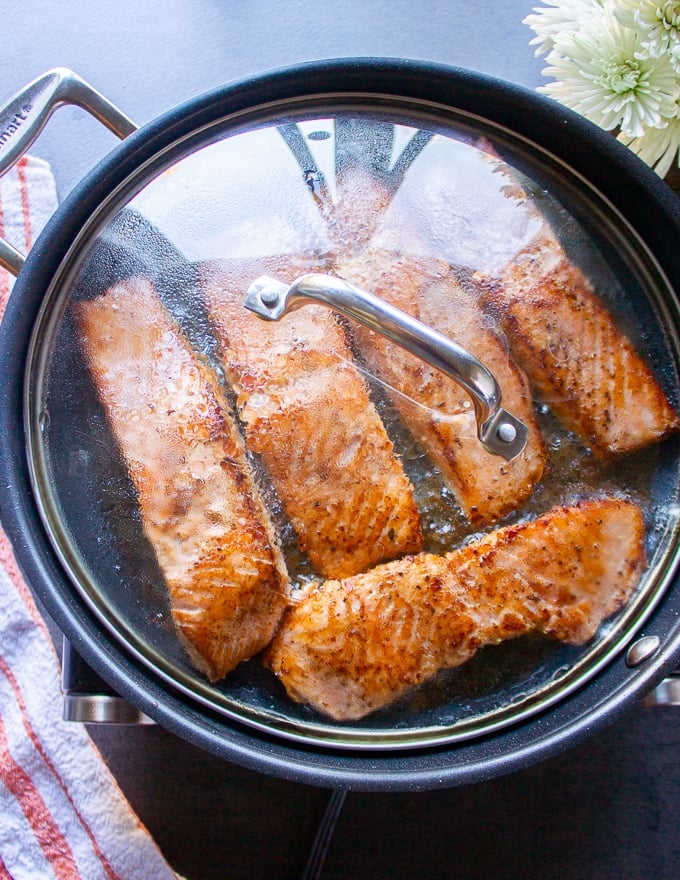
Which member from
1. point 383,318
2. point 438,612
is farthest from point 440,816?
point 383,318

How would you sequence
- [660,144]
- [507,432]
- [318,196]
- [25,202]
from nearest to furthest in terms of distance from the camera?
[507,432] < [318,196] < [660,144] < [25,202]

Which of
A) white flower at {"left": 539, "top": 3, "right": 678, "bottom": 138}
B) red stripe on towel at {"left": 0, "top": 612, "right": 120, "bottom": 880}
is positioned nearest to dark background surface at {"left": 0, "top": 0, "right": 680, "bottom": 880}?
red stripe on towel at {"left": 0, "top": 612, "right": 120, "bottom": 880}

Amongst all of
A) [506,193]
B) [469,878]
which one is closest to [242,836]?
[469,878]

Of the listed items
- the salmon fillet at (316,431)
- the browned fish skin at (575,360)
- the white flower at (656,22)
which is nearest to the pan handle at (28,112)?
the salmon fillet at (316,431)

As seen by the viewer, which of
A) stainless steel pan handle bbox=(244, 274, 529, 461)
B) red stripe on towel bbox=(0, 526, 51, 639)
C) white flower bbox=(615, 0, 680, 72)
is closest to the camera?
stainless steel pan handle bbox=(244, 274, 529, 461)

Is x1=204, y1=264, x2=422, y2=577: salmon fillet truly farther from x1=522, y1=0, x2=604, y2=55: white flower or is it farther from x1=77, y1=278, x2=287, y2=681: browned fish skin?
x1=522, y1=0, x2=604, y2=55: white flower

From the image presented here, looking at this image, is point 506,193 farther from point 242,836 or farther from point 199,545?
point 242,836

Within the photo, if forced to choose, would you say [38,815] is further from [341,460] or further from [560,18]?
[560,18]
